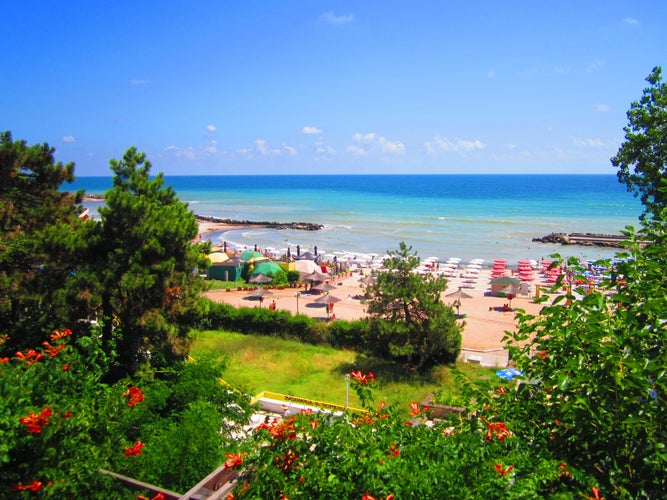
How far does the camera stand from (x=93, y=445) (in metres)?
5.09

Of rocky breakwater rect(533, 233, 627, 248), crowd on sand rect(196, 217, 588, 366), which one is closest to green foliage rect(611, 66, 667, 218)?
crowd on sand rect(196, 217, 588, 366)

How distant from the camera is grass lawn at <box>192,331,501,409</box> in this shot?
15352mm

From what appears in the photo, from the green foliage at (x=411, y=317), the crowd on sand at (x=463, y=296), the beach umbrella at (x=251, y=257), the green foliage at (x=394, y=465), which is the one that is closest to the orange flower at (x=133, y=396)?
the green foliage at (x=394, y=465)

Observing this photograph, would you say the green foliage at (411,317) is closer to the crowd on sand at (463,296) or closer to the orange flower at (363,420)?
the crowd on sand at (463,296)

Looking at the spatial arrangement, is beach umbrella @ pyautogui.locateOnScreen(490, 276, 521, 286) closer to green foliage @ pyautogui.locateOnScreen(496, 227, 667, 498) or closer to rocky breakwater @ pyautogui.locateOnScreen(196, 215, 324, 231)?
green foliage @ pyautogui.locateOnScreen(496, 227, 667, 498)

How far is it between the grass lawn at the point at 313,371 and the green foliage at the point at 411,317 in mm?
817

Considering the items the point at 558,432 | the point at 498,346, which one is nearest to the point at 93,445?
the point at 558,432

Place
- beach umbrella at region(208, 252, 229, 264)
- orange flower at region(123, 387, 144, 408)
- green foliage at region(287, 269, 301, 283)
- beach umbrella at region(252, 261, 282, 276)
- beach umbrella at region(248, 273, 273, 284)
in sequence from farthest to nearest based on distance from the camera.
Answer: beach umbrella at region(208, 252, 229, 264) → green foliage at region(287, 269, 301, 283) → beach umbrella at region(252, 261, 282, 276) → beach umbrella at region(248, 273, 273, 284) → orange flower at region(123, 387, 144, 408)

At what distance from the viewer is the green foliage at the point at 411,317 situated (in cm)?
1681

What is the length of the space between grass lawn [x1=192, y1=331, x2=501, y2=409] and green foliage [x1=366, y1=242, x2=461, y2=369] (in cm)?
82

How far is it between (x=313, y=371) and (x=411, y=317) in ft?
12.5

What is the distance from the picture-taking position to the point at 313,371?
17.4m

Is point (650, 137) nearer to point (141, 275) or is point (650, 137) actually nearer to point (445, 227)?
point (141, 275)

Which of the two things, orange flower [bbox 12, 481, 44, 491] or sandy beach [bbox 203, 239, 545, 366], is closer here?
orange flower [bbox 12, 481, 44, 491]
